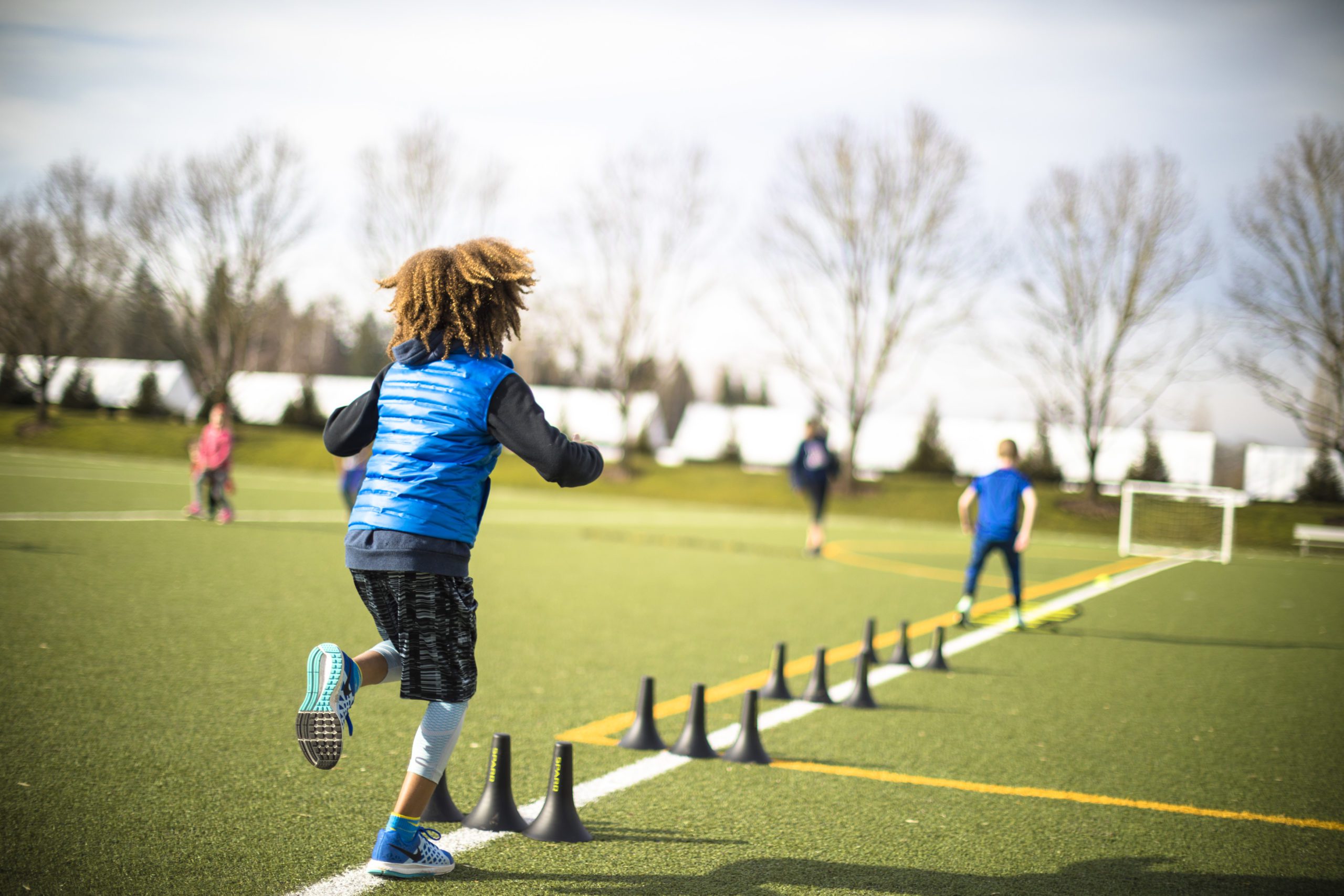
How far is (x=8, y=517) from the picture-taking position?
14672mm

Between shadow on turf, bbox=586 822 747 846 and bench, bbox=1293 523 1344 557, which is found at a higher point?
shadow on turf, bbox=586 822 747 846

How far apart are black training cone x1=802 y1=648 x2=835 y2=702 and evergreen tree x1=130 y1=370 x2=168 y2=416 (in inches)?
2184

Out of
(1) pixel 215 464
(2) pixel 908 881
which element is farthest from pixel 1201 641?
(1) pixel 215 464

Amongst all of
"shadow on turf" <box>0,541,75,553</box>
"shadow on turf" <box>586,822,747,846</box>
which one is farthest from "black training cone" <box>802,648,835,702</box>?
"shadow on turf" <box>0,541,75,553</box>

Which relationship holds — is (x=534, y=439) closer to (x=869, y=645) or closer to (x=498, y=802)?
(x=498, y=802)

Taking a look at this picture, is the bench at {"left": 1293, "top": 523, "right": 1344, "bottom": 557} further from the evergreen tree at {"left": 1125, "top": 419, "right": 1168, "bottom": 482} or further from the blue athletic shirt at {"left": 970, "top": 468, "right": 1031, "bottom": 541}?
the blue athletic shirt at {"left": 970, "top": 468, "right": 1031, "bottom": 541}

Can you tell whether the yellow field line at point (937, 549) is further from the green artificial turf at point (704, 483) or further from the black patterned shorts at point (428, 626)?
the black patterned shorts at point (428, 626)

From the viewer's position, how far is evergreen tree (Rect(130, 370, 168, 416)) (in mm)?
54094

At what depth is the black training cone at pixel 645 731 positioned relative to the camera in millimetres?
5090

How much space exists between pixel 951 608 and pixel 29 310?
54.3 m

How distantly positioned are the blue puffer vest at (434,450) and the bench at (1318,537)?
94.9 ft

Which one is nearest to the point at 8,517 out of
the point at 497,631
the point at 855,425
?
the point at 497,631

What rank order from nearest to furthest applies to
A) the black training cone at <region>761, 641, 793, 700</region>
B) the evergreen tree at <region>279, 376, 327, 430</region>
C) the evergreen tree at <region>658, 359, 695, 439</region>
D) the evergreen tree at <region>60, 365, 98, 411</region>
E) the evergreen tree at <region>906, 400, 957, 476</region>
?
1. the black training cone at <region>761, 641, 793, 700</region>
2. the evergreen tree at <region>906, 400, 957, 476</region>
3. the evergreen tree at <region>279, 376, 327, 430</region>
4. the evergreen tree at <region>60, 365, 98, 411</region>
5. the evergreen tree at <region>658, 359, 695, 439</region>

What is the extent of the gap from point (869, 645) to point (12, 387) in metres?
59.3
